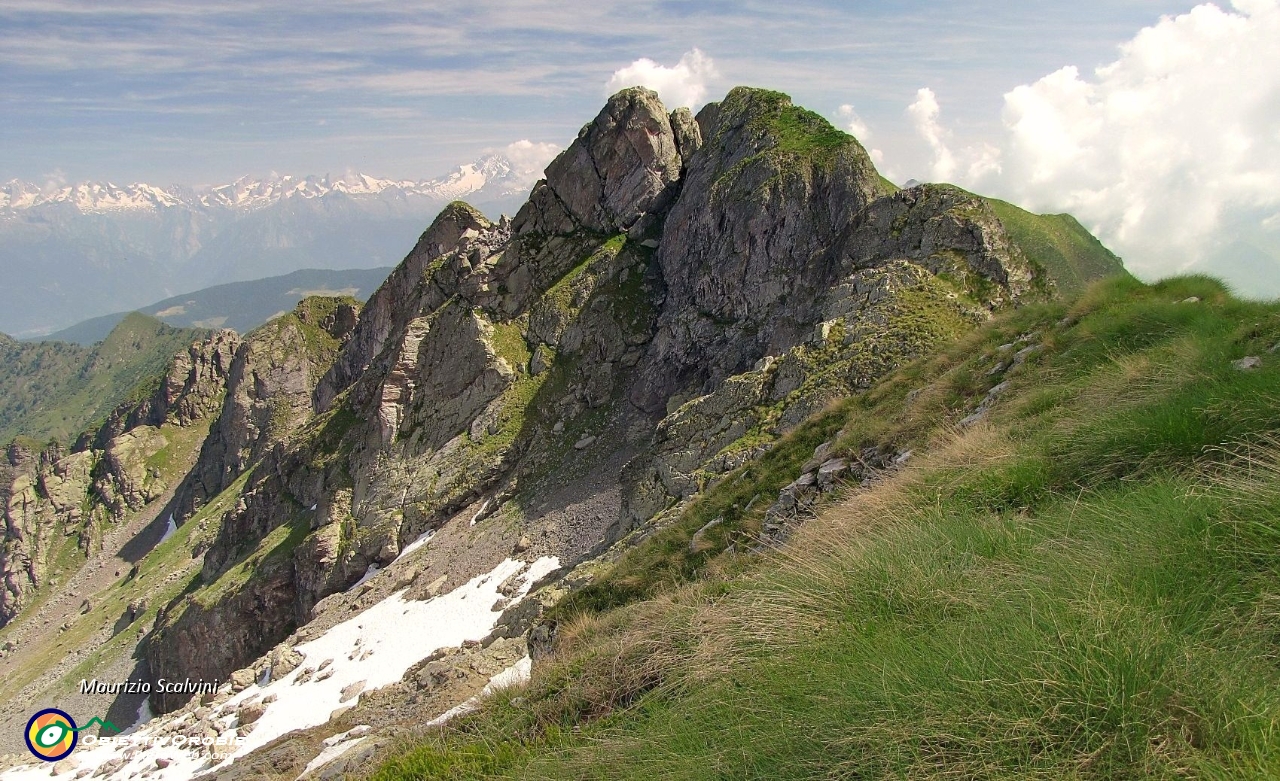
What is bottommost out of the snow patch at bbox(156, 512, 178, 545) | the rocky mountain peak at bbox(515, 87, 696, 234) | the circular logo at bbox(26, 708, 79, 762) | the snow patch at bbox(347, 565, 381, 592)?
the snow patch at bbox(156, 512, 178, 545)

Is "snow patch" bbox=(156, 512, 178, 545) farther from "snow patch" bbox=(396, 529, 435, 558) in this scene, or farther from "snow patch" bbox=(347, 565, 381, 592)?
"snow patch" bbox=(396, 529, 435, 558)

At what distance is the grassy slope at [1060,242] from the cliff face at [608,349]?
92.7ft

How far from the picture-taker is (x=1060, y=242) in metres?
71.9

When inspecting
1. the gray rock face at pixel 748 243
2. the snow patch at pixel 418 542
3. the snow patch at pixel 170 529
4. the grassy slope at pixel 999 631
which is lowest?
the snow patch at pixel 170 529

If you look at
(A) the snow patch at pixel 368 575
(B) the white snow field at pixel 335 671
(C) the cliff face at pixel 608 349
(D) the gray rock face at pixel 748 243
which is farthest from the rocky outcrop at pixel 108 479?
(D) the gray rock face at pixel 748 243

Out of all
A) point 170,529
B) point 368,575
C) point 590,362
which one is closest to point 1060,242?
point 590,362

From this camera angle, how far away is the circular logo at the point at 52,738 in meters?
39.3

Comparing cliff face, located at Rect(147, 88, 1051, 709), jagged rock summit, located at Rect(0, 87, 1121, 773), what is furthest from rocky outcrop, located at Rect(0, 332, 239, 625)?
jagged rock summit, located at Rect(0, 87, 1121, 773)

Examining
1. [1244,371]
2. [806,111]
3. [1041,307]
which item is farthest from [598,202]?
[1244,371]

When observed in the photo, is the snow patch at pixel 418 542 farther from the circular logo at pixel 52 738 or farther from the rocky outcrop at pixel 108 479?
the rocky outcrop at pixel 108 479

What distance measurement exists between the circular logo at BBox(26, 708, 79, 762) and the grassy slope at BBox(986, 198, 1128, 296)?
81.4 meters

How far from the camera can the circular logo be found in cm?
3935

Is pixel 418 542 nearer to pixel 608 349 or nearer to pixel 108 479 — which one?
pixel 608 349

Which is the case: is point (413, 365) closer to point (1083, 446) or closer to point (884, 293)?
point (884, 293)
